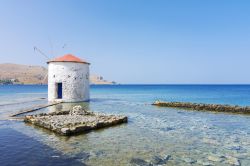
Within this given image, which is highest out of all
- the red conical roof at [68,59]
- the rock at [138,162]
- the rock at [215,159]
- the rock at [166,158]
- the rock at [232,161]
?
the red conical roof at [68,59]

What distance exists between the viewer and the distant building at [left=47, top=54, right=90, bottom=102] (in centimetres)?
2973

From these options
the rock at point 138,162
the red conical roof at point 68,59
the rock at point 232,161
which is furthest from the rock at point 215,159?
the red conical roof at point 68,59

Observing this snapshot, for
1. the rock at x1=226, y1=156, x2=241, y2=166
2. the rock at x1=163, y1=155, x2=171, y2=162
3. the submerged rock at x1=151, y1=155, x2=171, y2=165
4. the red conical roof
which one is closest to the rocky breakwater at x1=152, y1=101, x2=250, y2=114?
the red conical roof

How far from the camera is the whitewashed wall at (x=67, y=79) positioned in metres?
29.7

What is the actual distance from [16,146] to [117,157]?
4.64 m

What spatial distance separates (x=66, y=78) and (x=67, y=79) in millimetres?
173

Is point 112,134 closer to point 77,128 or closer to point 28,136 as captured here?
point 77,128

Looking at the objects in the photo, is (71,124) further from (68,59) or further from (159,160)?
(68,59)

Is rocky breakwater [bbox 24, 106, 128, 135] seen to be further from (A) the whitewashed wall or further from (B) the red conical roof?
(B) the red conical roof

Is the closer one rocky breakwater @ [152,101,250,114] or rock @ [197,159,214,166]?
rock @ [197,159,214,166]

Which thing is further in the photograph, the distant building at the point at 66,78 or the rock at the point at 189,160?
the distant building at the point at 66,78

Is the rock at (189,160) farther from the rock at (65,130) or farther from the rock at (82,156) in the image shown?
the rock at (65,130)

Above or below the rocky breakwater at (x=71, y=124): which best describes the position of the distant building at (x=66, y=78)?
above

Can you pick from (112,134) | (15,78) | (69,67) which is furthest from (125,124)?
(15,78)
